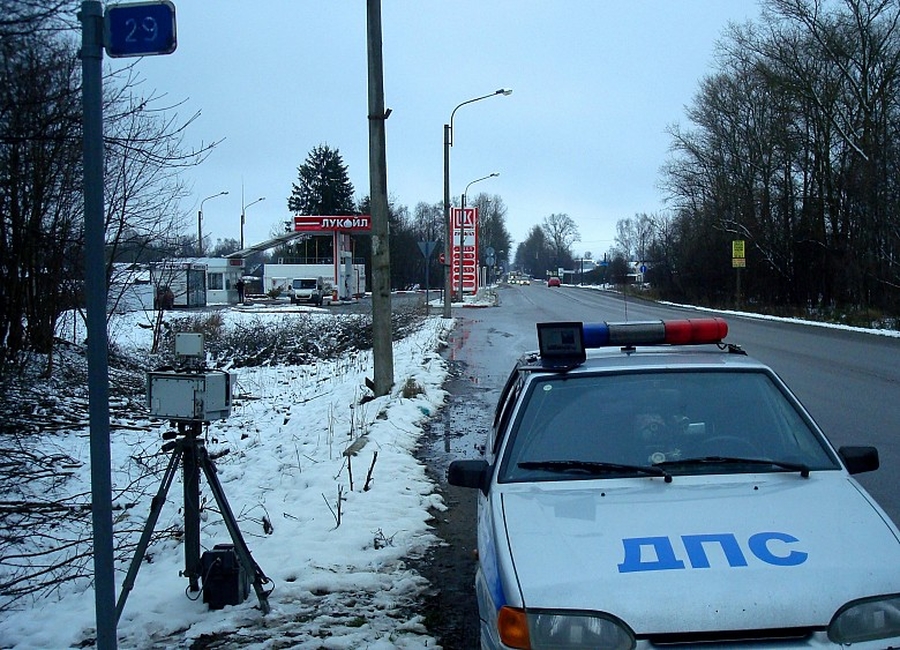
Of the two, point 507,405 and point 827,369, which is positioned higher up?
point 507,405

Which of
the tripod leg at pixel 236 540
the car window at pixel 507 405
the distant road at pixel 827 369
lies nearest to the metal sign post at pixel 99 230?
the tripod leg at pixel 236 540

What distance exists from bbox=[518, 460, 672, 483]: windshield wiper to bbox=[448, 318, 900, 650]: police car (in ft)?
0.04

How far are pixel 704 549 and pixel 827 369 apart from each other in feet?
49.1

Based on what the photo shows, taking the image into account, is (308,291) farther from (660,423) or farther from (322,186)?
(660,423)

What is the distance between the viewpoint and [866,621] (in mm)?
2951

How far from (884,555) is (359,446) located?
6734mm

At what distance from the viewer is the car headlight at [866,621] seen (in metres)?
2.91

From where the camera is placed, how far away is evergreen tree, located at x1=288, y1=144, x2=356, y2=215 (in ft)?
288

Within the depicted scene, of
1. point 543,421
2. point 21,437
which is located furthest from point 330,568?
point 21,437

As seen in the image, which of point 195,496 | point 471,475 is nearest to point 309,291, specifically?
point 195,496

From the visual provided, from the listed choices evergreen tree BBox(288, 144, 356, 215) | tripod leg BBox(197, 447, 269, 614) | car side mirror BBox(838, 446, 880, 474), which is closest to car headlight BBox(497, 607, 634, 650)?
car side mirror BBox(838, 446, 880, 474)

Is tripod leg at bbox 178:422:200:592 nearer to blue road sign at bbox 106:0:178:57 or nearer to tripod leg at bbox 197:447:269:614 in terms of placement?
tripod leg at bbox 197:447:269:614

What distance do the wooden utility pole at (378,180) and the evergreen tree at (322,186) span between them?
75856 mm

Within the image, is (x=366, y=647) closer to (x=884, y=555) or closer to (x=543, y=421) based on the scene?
(x=543, y=421)
